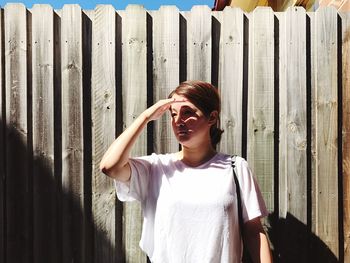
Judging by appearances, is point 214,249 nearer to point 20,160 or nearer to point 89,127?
point 89,127

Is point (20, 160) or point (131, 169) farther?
point (20, 160)

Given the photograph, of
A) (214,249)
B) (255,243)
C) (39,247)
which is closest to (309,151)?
(255,243)

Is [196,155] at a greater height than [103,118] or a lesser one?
lesser

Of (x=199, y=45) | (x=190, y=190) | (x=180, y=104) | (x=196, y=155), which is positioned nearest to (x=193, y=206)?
(x=190, y=190)

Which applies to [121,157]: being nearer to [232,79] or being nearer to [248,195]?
[248,195]

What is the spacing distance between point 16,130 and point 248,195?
1.71m

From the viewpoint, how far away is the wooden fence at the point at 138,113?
2.76 meters

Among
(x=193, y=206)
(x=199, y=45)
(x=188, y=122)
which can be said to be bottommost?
(x=193, y=206)

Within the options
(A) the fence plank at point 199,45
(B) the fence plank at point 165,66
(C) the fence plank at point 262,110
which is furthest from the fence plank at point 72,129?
(C) the fence plank at point 262,110

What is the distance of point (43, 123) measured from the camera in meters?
2.77

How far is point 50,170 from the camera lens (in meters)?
2.77

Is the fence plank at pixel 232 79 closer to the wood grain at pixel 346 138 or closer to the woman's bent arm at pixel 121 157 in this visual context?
the wood grain at pixel 346 138

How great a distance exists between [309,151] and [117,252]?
1.55m

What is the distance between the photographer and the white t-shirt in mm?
1907
